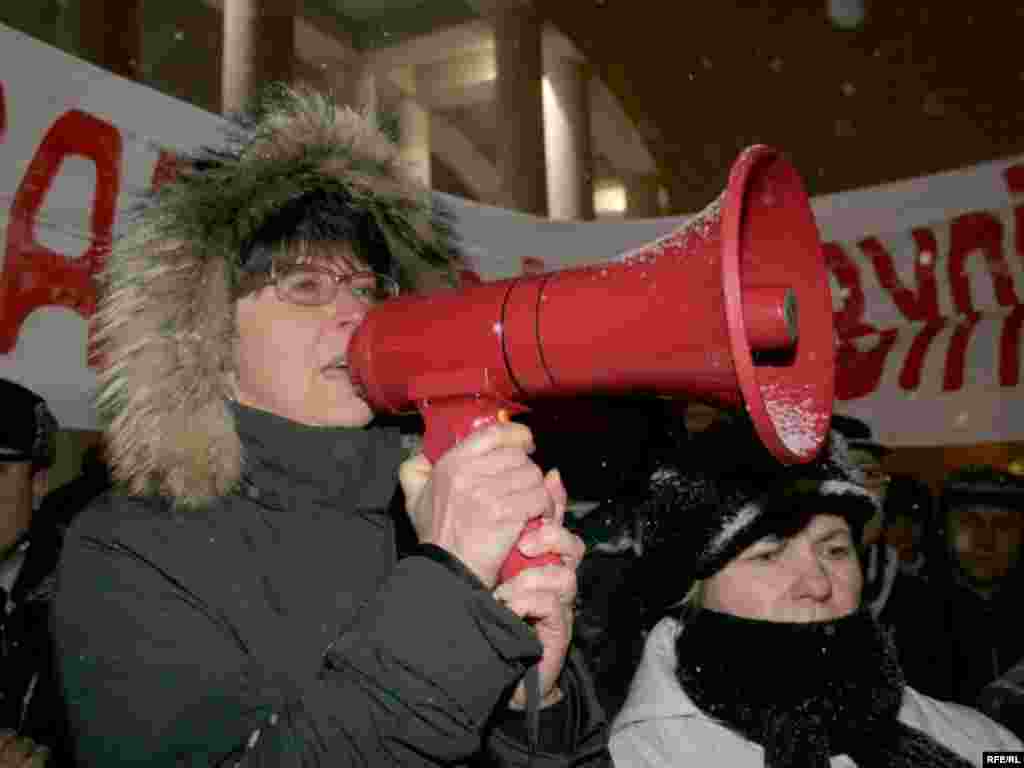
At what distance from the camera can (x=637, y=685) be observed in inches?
79.4

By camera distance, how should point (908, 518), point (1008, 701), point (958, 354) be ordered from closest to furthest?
point (1008, 701) < point (958, 354) < point (908, 518)

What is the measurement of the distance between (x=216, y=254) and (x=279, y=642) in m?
0.78

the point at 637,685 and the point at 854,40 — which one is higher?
the point at 854,40

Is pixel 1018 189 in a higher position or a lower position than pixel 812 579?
higher

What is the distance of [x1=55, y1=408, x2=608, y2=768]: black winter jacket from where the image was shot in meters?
0.92

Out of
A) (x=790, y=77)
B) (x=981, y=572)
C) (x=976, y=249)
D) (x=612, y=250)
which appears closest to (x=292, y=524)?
(x=612, y=250)

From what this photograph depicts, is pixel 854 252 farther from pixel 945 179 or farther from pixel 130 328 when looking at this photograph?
pixel 130 328

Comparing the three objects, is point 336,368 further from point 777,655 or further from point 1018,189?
point 1018,189

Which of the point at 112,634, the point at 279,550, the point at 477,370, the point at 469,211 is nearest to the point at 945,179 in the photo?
the point at 469,211

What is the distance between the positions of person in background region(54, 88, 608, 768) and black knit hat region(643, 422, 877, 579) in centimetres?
72

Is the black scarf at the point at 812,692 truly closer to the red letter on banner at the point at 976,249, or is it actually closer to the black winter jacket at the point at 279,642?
the black winter jacket at the point at 279,642

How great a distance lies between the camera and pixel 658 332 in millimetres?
1026

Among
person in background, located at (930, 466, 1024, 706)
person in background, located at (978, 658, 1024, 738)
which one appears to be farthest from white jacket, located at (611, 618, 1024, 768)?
person in background, located at (930, 466, 1024, 706)

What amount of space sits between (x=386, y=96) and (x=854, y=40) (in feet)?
18.8
